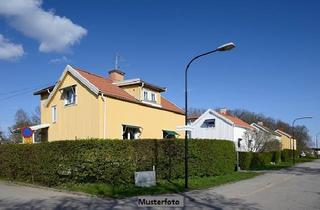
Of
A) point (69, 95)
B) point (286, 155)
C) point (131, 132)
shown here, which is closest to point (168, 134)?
point (131, 132)

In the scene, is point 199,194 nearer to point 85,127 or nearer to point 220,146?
point 220,146

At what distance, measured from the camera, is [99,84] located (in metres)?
30.3

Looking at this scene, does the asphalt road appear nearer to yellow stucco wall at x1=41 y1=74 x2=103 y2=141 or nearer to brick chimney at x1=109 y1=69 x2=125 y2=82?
yellow stucco wall at x1=41 y1=74 x2=103 y2=141

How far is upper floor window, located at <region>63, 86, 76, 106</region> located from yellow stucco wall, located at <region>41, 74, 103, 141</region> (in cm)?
31

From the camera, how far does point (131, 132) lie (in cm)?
3166

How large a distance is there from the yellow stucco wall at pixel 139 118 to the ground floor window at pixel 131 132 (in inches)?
10.4

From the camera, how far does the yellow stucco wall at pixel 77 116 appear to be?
2836cm

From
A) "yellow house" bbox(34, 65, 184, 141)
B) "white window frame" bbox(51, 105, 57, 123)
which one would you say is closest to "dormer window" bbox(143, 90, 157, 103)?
"yellow house" bbox(34, 65, 184, 141)

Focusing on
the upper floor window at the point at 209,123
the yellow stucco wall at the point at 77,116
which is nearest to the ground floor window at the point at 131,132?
the yellow stucco wall at the point at 77,116

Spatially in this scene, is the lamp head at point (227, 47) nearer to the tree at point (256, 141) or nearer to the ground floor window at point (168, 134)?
the ground floor window at point (168, 134)

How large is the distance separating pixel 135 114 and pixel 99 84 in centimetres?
367

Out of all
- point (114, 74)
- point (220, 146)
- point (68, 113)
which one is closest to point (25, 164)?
point (68, 113)

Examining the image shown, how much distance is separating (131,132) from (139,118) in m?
1.27

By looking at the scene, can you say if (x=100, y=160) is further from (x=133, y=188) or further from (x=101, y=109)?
(x=101, y=109)
